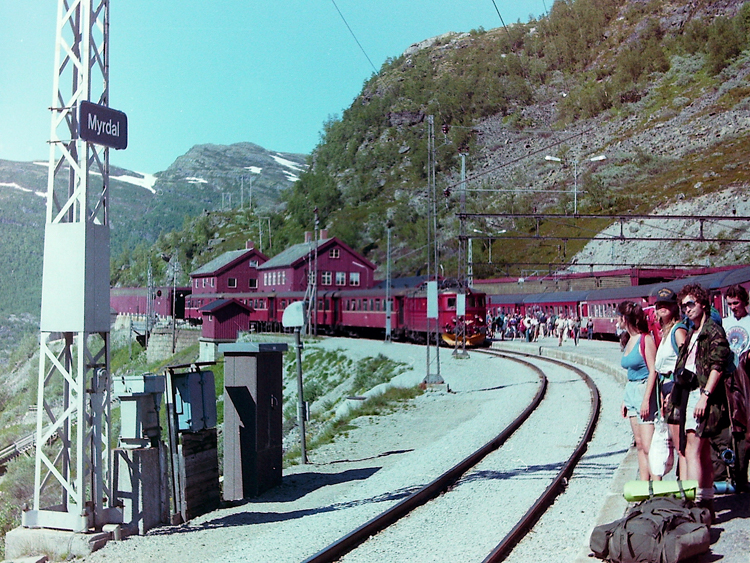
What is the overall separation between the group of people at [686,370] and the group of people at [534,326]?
33.8 metres

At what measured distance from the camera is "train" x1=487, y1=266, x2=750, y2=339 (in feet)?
95.7

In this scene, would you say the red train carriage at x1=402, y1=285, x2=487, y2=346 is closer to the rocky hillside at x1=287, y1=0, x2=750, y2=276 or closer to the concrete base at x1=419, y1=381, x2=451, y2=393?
the rocky hillside at x1=287, y1=0, x2=750, y2=276

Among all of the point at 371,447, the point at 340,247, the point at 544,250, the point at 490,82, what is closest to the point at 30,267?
the point at 340,247

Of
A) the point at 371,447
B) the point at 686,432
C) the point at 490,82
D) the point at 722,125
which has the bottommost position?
the point at 371,447

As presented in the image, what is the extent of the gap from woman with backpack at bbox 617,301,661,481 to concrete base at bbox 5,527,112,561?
5.47m

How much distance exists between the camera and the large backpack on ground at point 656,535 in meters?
5.77

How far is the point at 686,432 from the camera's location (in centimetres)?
705

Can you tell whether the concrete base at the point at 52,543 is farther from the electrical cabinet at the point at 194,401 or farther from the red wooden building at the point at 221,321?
the red wooden building at the point at 221,321

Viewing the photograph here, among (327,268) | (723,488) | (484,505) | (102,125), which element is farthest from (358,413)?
(327,268)

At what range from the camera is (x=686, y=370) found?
6582mm

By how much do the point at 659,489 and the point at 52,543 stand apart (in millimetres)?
6012

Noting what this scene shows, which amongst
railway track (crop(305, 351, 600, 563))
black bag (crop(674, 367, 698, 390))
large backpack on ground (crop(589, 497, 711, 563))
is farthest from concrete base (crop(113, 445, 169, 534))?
black bag (crop(674, 367, 698, 390))

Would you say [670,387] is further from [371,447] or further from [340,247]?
[340,247]

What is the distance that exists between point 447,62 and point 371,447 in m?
183
